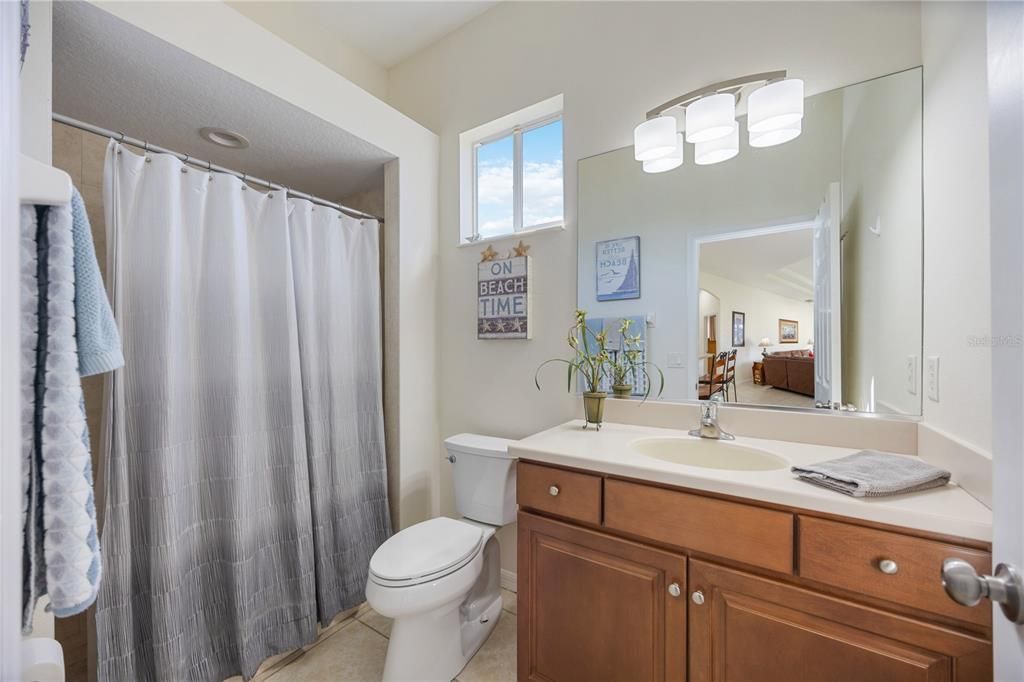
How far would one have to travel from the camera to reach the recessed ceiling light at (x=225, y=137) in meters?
1.77

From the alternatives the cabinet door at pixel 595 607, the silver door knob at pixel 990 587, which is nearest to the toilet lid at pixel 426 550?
the cabinet door at pixel 595 607

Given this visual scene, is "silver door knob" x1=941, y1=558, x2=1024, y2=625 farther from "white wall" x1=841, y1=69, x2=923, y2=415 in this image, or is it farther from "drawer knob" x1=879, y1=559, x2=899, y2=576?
"white wall" x1=841, y1=69, x2=923, y2=415

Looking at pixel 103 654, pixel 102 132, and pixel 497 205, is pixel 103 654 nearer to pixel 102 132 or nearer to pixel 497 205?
pixel 102 132

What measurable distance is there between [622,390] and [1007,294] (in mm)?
1275

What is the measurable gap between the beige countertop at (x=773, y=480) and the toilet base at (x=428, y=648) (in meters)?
0.69

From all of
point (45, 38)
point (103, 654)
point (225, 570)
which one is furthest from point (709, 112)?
point (103, 654)

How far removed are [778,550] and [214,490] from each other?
1823 millimetres

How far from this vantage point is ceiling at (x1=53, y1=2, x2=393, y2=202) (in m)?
1.25

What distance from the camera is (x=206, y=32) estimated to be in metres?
1.35

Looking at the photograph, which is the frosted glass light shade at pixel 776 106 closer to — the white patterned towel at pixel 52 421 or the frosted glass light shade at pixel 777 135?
the frosted glass light shade at pixel 777 135

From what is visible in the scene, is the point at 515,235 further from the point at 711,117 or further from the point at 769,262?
the point at 769,262

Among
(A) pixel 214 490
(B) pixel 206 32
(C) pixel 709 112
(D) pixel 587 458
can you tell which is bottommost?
(A) pixel 214 490

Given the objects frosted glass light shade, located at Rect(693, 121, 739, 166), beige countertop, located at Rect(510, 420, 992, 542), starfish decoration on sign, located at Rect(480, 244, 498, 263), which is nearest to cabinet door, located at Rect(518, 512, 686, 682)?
beige countertop, located at Rect(510, 420, 992, 542)

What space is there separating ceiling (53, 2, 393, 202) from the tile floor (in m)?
2.16
